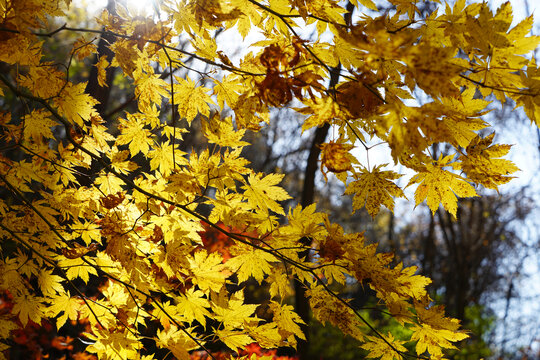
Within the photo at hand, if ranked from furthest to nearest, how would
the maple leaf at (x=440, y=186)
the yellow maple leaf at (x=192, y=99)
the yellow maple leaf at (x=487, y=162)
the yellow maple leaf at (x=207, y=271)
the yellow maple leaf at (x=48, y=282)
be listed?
the yellow maple leaf at (x=48, y=282) → the yellow maple leaf at (x=192, y=99) → the yellow maple leaf at (x=207, y=271) → the maple leaf at (x=440, y=186) → the yellow maple leaf at (x=487, y=162)

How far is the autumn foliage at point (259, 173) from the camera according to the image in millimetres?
1052

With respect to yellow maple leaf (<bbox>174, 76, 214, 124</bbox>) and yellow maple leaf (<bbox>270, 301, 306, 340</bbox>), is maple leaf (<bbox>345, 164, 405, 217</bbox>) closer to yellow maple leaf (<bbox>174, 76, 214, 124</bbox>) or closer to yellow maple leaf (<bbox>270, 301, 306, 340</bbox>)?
yellow maple leaf (<bbox>270, 301, 306, 340</bbox>)

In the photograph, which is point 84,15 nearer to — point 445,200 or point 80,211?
point 80,211

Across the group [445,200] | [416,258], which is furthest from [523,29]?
[416,258]

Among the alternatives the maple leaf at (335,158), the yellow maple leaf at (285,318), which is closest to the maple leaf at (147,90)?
the maple leaf at (335,158)

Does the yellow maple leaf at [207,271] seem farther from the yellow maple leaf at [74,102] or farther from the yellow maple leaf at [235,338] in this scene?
the yellow maple leaf at [74,102]

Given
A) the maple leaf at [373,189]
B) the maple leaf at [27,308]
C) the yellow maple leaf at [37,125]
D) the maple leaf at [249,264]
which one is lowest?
the maple leaf at [27,308]

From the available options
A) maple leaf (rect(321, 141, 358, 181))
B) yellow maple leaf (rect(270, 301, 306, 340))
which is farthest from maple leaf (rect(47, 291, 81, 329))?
maple leaf (rect(321, 141, 358, 181))

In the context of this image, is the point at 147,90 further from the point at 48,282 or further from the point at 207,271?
the point at 48,282

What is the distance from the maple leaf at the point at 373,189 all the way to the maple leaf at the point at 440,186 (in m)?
0.09

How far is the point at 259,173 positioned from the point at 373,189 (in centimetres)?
46

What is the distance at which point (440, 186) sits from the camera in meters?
1.41

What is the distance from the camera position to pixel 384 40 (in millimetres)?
856

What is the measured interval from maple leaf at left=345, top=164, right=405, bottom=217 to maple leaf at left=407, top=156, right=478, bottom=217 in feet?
0.28
